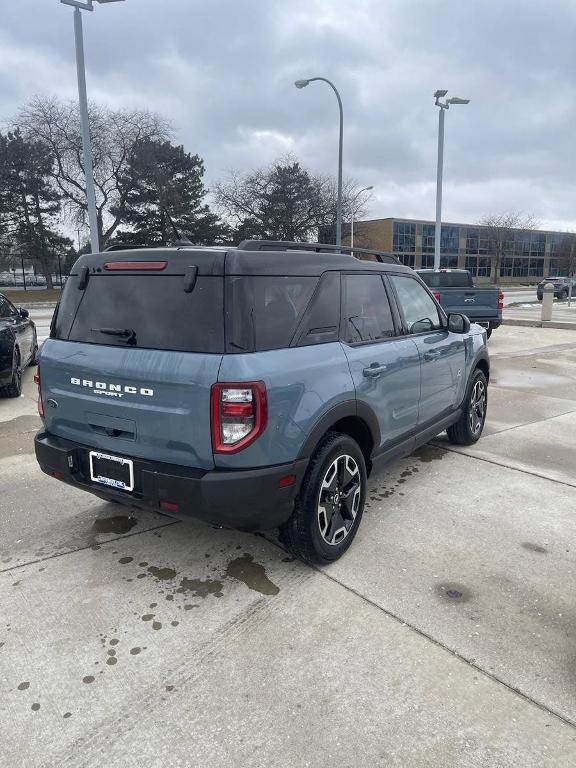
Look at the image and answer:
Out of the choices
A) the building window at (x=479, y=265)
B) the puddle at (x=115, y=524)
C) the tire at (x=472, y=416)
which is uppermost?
the building window at (x=479, y=265)

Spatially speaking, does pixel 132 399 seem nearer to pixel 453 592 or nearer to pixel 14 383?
pixel 453 592

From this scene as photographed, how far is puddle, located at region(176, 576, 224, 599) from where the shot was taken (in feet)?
9.87

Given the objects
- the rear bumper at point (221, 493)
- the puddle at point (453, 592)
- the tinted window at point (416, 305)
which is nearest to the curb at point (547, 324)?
the tinted window at point (416, 305)

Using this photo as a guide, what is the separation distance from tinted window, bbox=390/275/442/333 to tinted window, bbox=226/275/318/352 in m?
1.32

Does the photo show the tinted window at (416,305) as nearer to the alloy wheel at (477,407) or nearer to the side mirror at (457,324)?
the side mirror at (457,324)


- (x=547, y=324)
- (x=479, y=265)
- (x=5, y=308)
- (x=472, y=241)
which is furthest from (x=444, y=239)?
(x=5, y=308)

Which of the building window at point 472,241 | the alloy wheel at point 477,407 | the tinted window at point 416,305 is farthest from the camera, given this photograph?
the building window at point 472,241

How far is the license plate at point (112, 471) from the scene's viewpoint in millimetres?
2924

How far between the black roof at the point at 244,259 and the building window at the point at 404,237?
7223 centimetres

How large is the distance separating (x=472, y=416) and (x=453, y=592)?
9.08ft

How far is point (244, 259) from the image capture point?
109 inches

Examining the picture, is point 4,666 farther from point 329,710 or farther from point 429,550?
point 429,550

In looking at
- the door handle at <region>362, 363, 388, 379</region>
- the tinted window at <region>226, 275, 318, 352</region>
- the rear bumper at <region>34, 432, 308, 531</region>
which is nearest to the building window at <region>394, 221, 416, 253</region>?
the door handle at <region>362, 363, 388, 379</region>

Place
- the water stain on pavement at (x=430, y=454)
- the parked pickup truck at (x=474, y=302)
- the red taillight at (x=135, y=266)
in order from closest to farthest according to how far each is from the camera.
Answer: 1. the red taillight at (x=135, y=266)
2. the water stain on pavement at (x=430, y=454)
3. the parked pickup truck at (x=474, y=302)
